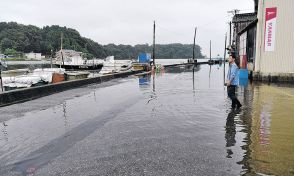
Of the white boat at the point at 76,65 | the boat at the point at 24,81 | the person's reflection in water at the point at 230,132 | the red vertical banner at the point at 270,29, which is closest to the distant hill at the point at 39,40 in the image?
the white boat at the point at 76,65

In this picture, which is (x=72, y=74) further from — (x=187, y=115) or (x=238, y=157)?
(x=238, y=157)

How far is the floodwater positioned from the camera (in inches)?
179

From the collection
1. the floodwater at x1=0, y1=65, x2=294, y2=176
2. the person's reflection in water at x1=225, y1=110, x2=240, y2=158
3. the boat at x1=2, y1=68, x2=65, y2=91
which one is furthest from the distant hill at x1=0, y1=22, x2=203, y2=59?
the person's reflection in water at x1=225, y1=110, x2=240, y2=158

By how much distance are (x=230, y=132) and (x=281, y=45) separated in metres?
15.1

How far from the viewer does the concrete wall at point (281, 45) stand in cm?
1869

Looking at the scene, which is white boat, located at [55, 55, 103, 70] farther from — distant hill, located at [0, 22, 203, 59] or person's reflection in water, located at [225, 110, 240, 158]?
distant hill, located at [0, 22, 203, 59]

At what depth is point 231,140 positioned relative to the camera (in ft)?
19.6

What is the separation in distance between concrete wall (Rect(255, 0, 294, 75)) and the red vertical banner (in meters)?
0.21

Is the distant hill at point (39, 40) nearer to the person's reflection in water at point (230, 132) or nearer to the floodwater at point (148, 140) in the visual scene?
the floodwater at point (148, 140)

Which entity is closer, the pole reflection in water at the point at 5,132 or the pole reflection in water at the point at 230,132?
the pole reflection in water at the point at 230,132

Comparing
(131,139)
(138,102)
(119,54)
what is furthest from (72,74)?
(119,54)

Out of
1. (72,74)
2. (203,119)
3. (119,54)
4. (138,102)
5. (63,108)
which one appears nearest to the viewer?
(203,119)

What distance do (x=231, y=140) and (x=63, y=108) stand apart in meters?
6.88

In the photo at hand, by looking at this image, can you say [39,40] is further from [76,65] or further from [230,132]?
[230,132]
